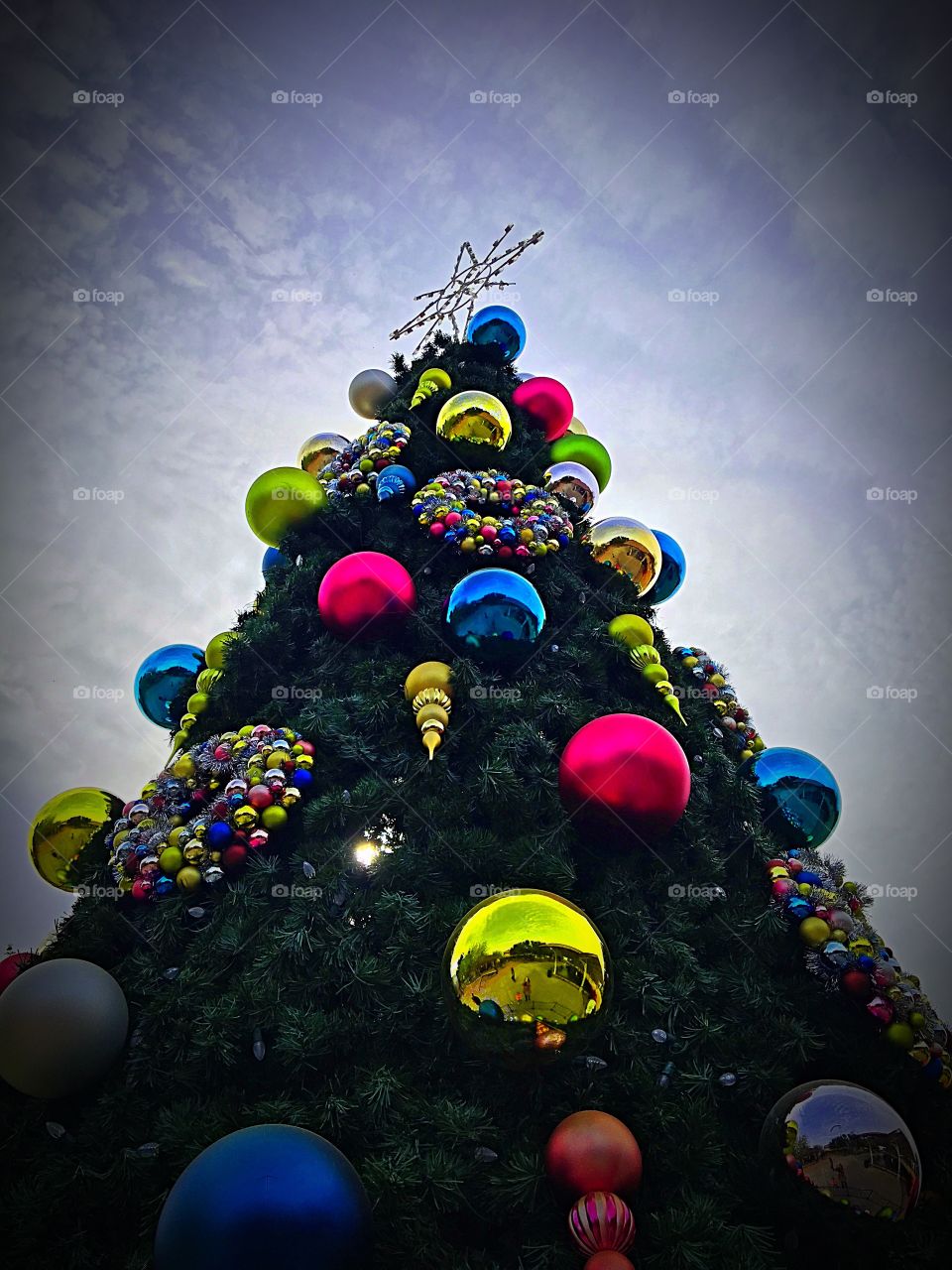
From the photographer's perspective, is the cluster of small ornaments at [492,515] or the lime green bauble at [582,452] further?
the lime green bauble at [582,452]

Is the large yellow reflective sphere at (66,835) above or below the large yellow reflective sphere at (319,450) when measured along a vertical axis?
below

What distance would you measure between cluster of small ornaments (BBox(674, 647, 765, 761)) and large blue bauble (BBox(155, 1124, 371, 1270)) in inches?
153

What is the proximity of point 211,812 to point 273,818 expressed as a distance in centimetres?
40

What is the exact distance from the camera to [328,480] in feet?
19.5

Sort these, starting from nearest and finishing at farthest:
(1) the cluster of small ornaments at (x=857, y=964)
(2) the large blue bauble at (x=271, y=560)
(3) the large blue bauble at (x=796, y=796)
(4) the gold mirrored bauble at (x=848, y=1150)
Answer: (4) the gold mirrored bauble at (x=848, y=1150), (1) the cluster of small ornaments at (x=857, y=964), (3) the large blue bauble at (x=796, y=796), (2) the large blue bauble at (x=271, y=560)

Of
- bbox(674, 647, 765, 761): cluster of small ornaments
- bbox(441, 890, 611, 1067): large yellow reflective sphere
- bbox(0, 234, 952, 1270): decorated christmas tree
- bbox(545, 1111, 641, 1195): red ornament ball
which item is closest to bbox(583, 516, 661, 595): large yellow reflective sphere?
bbox(0, 234, 952, 1270): decorated christmas tree

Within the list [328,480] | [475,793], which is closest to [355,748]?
[475,793]

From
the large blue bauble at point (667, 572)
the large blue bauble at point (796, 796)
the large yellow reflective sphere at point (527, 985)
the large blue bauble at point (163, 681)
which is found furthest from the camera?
the large blue bauble at point (667, 572)

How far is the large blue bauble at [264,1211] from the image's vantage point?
1.94m

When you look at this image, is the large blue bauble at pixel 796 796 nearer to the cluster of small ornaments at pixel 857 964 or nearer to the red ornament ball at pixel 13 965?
the cluster of small ornaments at pixel 857 964

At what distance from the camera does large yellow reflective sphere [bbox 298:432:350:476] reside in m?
7.10

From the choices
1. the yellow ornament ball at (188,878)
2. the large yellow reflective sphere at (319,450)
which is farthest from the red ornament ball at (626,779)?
the large yellow reflective sphere at (319,450)

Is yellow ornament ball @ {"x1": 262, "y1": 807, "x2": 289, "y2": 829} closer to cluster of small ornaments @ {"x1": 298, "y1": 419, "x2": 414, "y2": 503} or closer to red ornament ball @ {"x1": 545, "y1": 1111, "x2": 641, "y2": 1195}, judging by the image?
red ornament ball @ {"x1": 545, "y1": 1111, "x2": 641, "y2": 1195}

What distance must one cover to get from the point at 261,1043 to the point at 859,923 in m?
3.37
